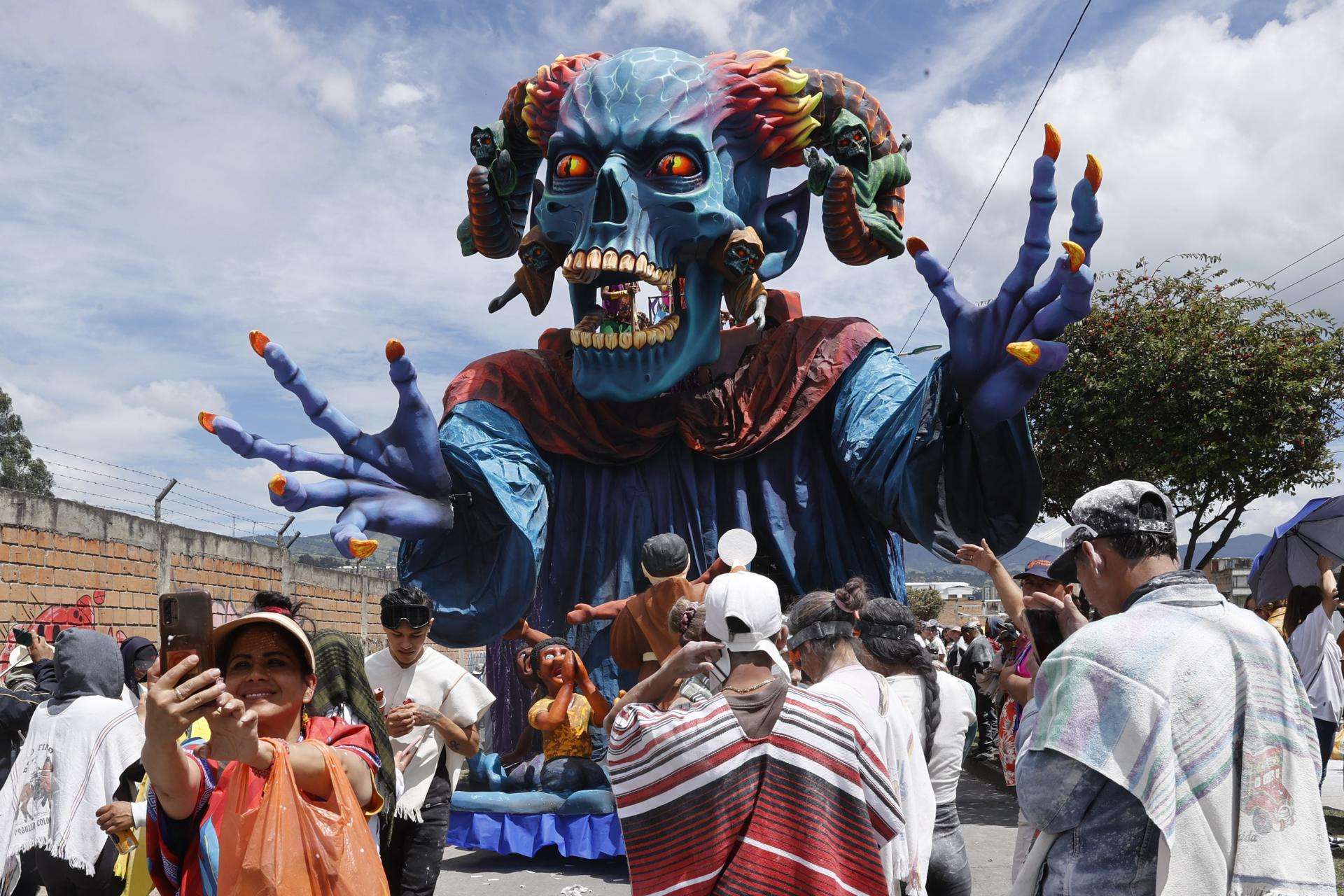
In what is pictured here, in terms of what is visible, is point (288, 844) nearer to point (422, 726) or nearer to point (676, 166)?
point (422, 726)

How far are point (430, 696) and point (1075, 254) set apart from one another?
2.88 m

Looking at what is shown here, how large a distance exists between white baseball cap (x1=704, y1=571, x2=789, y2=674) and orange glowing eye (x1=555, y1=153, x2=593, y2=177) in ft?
12.8

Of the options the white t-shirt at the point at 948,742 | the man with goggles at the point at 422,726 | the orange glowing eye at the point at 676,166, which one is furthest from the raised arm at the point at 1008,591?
the orange glowing eye at the point at 676,166

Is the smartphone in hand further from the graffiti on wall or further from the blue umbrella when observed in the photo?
the graffiti on wall

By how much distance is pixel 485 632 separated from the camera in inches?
245

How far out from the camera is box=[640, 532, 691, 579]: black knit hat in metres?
5.57

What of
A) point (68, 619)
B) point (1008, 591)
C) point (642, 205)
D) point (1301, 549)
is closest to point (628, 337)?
point (642, 205)

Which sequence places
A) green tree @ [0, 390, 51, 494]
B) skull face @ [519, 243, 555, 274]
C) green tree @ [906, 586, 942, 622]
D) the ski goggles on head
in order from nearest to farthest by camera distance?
1. the ski goggles on head
2. skull face @ [519, 243, 555, 274]
3. green tree @ [0, 390, 51, 494]
4. green tree @ [906, 586, 942, 622]

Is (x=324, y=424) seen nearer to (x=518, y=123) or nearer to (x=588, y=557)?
(x=588, y=557)

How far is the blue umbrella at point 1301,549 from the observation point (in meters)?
7.14

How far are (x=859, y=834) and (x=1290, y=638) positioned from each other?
190 inches

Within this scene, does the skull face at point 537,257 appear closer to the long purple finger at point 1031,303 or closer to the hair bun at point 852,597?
the long purple finger at point 1031,303

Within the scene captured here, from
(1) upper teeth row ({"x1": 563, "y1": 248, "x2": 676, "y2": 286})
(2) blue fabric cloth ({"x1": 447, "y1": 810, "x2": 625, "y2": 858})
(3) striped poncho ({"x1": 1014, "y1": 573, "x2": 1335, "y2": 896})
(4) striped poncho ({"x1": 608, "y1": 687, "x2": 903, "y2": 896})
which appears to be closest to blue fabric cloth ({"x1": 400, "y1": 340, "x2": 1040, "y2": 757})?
(2) blue fabric cloth ({"x1": 447, "y1": 810, "x2": 625, "y2": 858})

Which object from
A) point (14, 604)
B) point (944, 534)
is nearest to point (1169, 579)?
point (944, 534)
